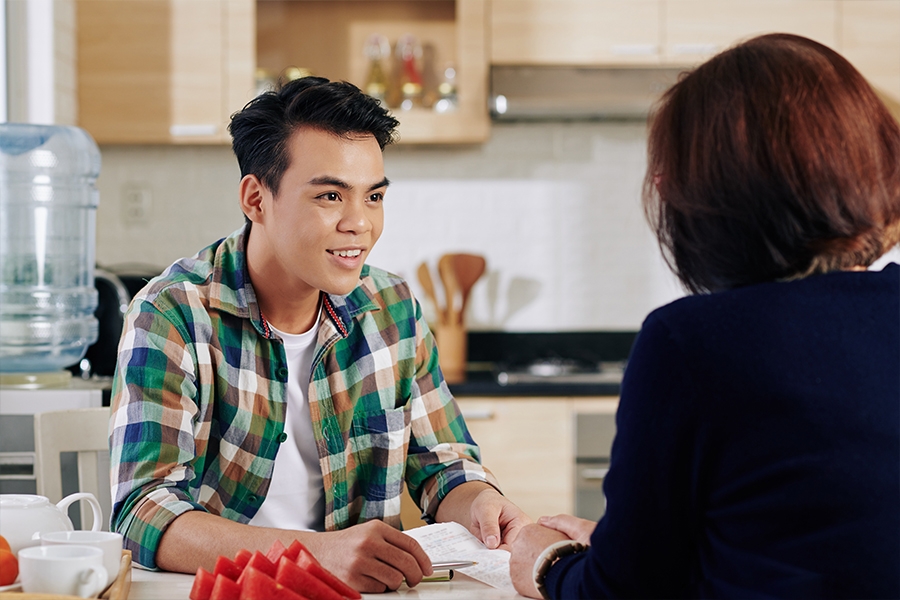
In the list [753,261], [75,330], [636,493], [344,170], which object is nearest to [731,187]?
[753,261]

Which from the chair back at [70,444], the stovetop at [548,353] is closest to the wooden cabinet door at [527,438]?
the stovetop at [548,353]

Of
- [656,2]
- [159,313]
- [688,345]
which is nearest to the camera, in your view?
[688,345]

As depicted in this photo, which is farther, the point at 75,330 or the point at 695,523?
the point at 75,330

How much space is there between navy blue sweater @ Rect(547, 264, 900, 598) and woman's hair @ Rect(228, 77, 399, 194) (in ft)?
2.55

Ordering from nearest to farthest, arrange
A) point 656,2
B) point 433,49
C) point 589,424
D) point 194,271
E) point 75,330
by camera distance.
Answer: point 194,271 → point 75,330 → point 589,424 → point 656,2 → point 433,49

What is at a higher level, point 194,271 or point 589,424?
point 194,271

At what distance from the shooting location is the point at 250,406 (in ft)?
4.49

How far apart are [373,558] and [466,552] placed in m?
0.20

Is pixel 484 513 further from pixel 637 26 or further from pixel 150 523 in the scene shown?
pixel 637 26

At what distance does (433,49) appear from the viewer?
127 inches

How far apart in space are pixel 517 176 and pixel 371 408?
200 centimetres

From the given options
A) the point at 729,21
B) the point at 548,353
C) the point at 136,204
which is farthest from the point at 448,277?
the point at 729,21

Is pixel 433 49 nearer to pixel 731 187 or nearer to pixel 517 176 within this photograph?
pixel 517 176

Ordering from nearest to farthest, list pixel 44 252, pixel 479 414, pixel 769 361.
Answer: pixel 769 361, pixel 44 252, pixel 479 414
